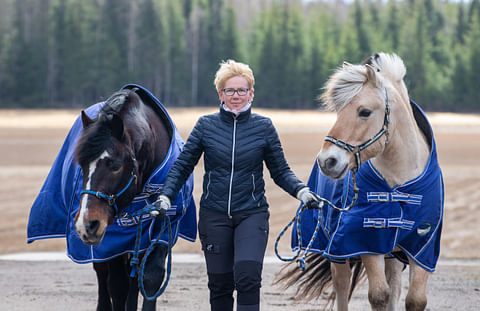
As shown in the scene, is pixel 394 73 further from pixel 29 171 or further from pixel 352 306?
pixel 29 171

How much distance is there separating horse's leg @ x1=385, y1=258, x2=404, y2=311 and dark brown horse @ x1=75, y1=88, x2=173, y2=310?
167cm

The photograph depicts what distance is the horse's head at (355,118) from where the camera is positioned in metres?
3.87

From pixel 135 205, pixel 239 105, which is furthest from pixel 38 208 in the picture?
pixel 239 105

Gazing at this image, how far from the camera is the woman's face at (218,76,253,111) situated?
391 cm

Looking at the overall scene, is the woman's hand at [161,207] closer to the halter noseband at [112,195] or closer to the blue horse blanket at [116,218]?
the halter noseband at [112,195]

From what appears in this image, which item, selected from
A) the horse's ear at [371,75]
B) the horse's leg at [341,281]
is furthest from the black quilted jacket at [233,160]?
the horse's leg at [341,281]

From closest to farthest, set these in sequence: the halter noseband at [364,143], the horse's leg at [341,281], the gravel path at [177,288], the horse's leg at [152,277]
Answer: the halter noseband at [364,143] < the horse's leg at [152,277] < the horse's leg at [341,281] < the gravel path at [177,288]

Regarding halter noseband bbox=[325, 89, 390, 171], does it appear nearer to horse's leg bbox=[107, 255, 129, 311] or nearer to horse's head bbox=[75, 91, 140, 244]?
horse's head bbox=[75, 91, 140, 244]

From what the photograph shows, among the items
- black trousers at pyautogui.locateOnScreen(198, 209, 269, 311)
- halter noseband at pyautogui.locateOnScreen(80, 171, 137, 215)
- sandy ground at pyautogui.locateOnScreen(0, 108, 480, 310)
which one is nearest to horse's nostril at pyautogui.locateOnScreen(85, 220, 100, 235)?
halter noseband at pyautogui.locateOnScreen(80, 171, 137, 215)

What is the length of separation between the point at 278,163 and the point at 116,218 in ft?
3.68

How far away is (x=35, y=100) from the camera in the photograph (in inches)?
1848

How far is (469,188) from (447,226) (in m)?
3.83

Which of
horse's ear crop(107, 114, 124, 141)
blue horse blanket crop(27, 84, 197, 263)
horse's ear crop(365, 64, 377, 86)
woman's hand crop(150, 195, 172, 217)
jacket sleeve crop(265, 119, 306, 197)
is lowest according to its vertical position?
blue horse blanket crop(27, 84, 197, 263)

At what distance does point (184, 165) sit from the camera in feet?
13.4
